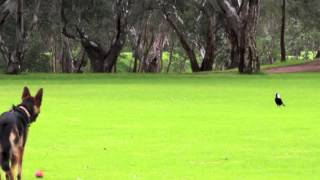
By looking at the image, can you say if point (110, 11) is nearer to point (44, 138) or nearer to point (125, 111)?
point (125, 111)

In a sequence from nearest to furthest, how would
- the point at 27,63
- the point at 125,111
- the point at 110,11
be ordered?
the point at 125,111 < the point at 110,11 < the point at 27,63

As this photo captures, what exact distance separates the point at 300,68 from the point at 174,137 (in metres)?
38.0

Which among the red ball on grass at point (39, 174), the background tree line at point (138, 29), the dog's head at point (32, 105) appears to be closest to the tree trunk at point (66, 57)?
the background tree line at point (138, 29)

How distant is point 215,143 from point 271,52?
80.2 meters

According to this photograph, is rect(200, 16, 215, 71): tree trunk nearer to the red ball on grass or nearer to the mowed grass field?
the mowed grass field

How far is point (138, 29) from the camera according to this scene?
240 ft

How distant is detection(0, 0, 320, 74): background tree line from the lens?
1902 inches

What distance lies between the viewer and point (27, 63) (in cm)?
7625

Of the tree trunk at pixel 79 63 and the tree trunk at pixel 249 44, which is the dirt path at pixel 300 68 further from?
the tree trunk at pixel 79 63

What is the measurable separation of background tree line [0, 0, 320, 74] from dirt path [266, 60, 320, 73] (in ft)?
6.22

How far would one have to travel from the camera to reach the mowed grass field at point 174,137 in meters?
11.7

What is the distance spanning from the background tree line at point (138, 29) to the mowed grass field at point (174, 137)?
65.4 ft

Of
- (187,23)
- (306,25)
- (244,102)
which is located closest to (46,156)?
(244,102)

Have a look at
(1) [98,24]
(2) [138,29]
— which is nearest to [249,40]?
(1) [98,24]
